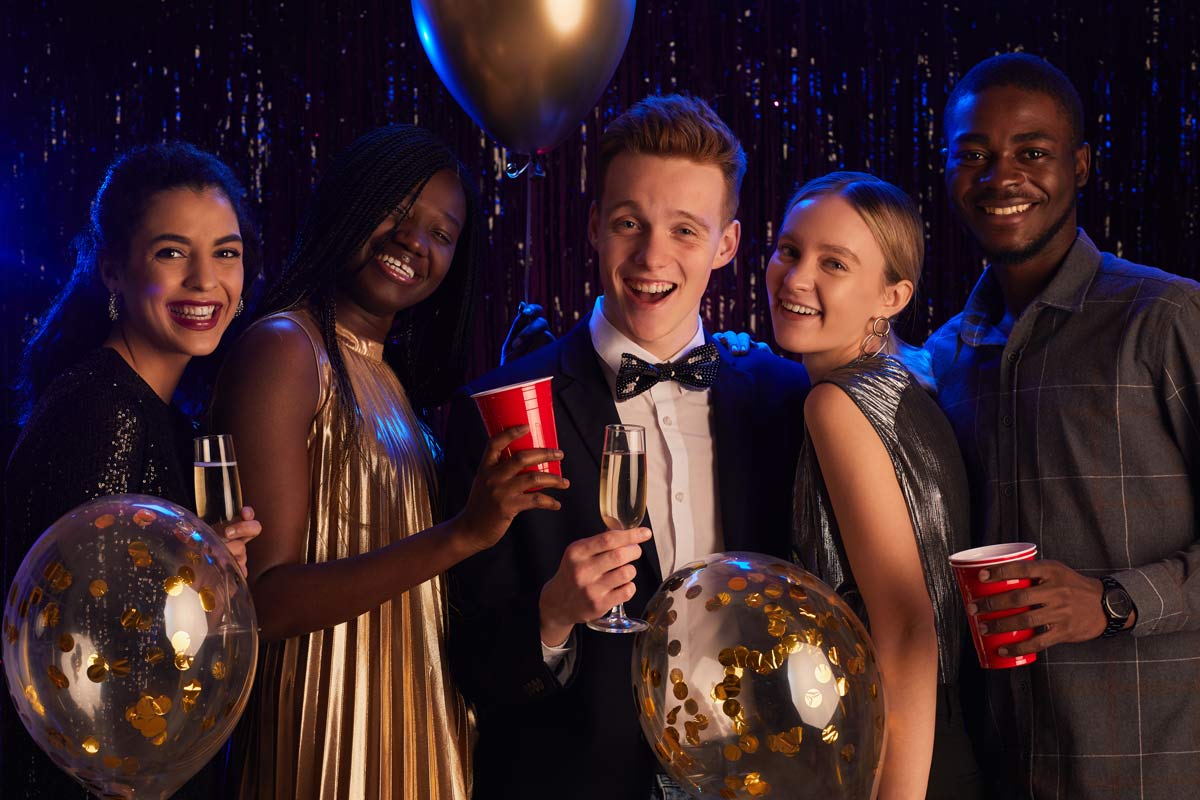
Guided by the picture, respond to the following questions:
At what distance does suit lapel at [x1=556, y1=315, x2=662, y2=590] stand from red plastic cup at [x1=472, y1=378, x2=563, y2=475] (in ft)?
1.52

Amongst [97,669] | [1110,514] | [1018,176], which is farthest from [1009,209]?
[97,669]

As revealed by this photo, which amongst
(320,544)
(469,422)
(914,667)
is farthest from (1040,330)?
(320,544)

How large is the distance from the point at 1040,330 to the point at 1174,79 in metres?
2.04

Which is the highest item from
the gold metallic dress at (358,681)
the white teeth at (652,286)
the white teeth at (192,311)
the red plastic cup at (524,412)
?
the white teeth at (652,286)

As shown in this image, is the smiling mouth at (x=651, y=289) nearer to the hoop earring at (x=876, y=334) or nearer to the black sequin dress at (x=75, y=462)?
the hoop earring at (x=876, y=334)

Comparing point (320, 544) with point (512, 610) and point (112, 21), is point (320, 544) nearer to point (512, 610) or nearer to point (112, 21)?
point (512, 610)

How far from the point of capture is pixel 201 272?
248 cm

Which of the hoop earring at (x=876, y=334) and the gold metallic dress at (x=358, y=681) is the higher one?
the hoop earring at (x=876, y=334)

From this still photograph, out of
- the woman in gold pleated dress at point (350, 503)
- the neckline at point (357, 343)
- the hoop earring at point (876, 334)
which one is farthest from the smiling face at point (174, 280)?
the hoop earring at point (876, 334)

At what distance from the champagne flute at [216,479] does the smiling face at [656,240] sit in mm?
961

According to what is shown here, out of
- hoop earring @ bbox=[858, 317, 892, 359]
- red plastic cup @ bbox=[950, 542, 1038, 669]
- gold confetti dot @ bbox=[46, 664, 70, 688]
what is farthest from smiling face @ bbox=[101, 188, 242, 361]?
red plastic cup @ bbox=[950, 542, 1038, 669]

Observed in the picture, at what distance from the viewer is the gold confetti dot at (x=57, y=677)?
5.56ft

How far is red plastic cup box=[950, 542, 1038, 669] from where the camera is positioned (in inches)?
82.0

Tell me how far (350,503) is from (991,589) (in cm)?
130
